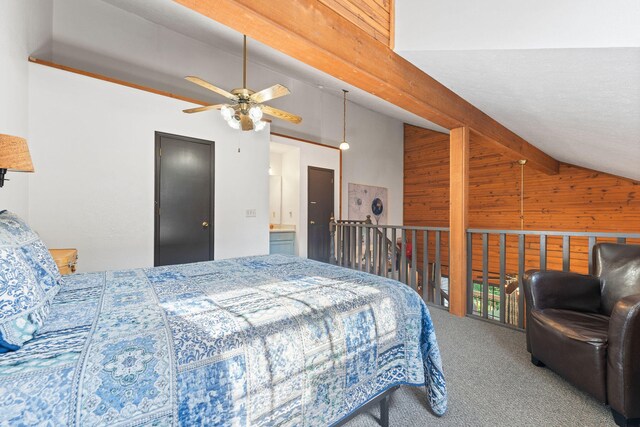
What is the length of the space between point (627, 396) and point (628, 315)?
1.37 feet

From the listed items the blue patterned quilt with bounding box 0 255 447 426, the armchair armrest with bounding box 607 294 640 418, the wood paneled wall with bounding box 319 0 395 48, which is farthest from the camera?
the wood paneled wall with bounding box 319 0 395 48

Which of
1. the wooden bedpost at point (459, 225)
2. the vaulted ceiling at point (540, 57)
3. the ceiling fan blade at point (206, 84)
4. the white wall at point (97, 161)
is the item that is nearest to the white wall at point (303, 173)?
the white wall at point (97, 161)

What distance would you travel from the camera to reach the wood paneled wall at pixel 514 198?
5.37 m

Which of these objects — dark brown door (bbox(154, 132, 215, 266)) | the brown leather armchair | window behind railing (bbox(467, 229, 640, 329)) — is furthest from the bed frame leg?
dark brown door (bbox(154, 132, 215, 266))

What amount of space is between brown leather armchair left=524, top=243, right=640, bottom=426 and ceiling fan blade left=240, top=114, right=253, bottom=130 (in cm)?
294

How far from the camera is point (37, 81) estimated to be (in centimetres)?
296

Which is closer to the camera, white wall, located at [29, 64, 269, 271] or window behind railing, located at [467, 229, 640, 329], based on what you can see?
white wall, located at [29, 64, 269, 271]

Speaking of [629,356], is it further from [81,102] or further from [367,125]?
[367,125]

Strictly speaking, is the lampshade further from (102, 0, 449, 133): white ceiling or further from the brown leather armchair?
the brown leather armchair

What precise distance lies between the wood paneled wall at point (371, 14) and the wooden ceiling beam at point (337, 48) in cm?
5

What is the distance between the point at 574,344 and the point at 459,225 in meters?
1.73

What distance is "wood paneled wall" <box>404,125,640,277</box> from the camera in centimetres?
537

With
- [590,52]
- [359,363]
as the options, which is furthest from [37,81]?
[590,52]

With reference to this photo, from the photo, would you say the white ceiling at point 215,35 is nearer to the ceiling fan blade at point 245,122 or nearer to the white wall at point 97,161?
the white wall at point 97,161
